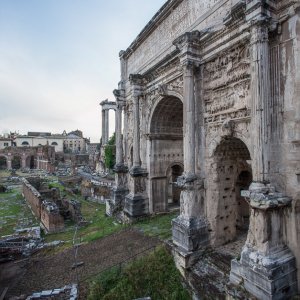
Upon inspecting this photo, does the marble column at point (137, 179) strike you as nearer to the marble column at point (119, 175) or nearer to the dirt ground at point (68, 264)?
the dirt ground at point (68, 264)

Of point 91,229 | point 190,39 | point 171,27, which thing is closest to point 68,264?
point 91,229

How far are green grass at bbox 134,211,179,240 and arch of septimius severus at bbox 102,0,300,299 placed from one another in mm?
541

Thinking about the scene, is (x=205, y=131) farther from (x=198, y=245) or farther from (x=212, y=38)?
(x=198, y=245)

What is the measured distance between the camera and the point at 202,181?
8055 mm

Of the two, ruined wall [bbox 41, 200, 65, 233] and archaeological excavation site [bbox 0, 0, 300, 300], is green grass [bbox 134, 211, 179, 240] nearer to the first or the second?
archaeological excavation site [bbox 0, 0, 300, 300]

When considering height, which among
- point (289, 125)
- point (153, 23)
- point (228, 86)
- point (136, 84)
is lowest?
point (289, 125)

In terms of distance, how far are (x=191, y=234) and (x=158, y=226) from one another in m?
3.44

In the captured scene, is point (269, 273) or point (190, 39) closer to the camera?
point (269, 273)

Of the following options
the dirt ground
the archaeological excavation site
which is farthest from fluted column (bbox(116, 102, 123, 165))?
the dirt ground

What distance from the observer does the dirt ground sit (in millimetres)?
7738

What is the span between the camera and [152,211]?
12305 mm

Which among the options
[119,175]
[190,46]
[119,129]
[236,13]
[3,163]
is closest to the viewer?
[236,13]

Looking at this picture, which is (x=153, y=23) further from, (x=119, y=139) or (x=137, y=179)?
(x=137, y=179)

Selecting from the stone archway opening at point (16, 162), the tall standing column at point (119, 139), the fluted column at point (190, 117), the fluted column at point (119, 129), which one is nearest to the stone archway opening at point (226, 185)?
the fluted column at point (190, 117)
